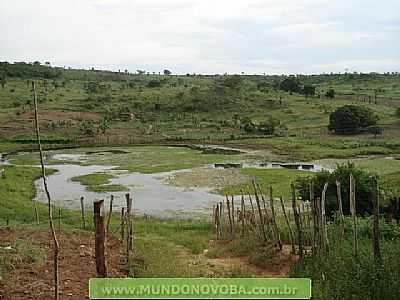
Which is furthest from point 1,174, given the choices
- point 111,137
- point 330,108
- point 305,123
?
point 330,108

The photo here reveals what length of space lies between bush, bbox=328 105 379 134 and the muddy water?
29199 millimetres

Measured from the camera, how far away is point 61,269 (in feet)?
36.4

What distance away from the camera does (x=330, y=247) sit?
494 inches

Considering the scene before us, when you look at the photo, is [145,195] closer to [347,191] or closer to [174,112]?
[347,191]

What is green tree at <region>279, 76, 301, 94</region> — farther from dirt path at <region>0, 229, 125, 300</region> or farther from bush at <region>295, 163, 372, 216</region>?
dirt path at <region>0, 229, 125, 300</region>

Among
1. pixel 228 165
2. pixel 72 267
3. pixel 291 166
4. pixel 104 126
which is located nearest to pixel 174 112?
pixel 104 126

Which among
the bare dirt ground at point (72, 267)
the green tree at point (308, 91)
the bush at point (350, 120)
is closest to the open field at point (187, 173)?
the bare dirt ground at point (72, 267)

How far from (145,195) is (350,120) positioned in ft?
121

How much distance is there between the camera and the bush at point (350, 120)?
203 ft

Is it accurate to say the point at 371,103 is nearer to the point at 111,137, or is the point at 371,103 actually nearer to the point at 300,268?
the point at 111,137

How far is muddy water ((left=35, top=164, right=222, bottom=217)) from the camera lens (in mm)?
27969

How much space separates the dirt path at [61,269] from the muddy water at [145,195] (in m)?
12.2

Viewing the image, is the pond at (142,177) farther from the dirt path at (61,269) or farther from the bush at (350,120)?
the bush at (350,120)

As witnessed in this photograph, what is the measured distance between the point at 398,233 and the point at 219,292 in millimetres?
8995
